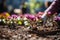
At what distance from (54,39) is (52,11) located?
1.72m

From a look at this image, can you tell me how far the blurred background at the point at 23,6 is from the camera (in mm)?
12793

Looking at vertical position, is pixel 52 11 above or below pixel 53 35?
above

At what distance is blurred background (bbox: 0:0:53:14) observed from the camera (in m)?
12.8

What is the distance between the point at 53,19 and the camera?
607cm

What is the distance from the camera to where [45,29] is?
17.8 feet

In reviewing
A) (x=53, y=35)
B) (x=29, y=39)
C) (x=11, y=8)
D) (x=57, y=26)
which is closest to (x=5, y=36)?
(x=29, y=39)

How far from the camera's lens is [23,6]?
1249 cm

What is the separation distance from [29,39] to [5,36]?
52 cm

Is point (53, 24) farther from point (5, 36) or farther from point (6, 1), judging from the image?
point (6, 1)

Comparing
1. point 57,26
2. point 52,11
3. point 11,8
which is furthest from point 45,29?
point 11,8

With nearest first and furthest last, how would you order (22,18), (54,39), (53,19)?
(54,39) → (53,19) → (22,18)

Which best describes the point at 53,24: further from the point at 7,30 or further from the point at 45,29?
the point at 7,30

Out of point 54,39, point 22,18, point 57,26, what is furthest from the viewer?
point 22,18

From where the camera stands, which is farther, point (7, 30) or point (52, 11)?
point (52, 11)
